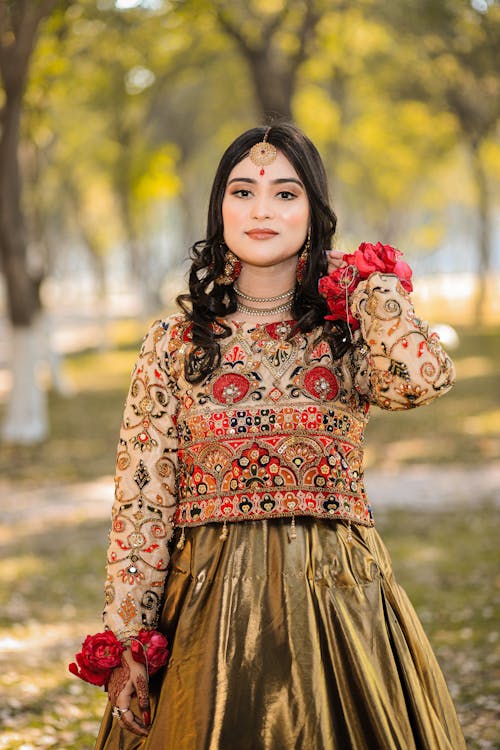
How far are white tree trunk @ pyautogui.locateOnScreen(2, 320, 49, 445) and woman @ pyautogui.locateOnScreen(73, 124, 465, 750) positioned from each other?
37.7ft

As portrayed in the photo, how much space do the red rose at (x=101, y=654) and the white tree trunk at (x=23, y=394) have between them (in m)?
11.6

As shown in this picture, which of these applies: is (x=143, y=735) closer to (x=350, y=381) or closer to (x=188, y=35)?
(x=350, y=381)

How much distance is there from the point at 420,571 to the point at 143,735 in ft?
17.5

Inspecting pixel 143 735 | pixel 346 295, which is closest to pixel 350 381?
pixel 346 295

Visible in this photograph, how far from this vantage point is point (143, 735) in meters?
2.90

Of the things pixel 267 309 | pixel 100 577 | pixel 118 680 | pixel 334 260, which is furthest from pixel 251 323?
pixel 100 577

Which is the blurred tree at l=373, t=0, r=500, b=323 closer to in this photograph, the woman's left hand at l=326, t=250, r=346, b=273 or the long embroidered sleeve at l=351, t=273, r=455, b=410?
the woman's left hand at l=326, t=250, r=346, b=273

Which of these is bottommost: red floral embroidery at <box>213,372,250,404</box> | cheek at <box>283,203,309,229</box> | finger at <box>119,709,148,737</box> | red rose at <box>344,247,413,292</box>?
finger at <box>119,709,148,737</box>

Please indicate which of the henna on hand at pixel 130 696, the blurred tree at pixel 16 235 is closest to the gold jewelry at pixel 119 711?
the henna on hand at pixel 130 696

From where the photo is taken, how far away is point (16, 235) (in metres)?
13.9

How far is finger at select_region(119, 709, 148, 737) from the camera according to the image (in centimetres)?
289

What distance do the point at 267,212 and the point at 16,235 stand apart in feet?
37.3

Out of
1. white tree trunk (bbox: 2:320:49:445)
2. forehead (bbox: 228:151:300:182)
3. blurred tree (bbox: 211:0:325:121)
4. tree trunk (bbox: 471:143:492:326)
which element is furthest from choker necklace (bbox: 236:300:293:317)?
tree trunk (bbox: 471:143:492:326)

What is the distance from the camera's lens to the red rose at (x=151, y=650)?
2.88m
